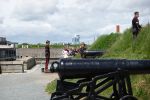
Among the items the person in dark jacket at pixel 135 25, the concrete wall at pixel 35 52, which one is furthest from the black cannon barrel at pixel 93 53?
the concrete wall at pixel 35 52

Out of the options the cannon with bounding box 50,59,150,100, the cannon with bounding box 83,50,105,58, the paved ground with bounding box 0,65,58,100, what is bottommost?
the paved ground with bounding box 0,65,58,100

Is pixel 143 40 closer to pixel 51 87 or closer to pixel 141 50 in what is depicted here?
pixel 141 50

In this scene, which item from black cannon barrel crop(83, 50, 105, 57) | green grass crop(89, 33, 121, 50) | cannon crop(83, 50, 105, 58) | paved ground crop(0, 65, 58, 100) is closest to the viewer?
paved ground crop(0, 65, 58, 100)

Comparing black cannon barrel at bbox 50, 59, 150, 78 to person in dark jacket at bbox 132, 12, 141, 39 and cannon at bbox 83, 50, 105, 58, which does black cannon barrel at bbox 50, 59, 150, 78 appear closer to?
person in dark jacket at bbox 132, 12, 141, 39

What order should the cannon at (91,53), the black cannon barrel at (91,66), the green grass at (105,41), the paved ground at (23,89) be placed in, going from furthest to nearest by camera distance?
1. the green grass at (105,41)
2. the cannon at (91,53)
3. the paved ground at (23,89)
4. the black cannon barrel at (91,66)

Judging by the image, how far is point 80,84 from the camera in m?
11.3

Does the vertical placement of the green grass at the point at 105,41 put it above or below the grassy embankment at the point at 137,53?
above

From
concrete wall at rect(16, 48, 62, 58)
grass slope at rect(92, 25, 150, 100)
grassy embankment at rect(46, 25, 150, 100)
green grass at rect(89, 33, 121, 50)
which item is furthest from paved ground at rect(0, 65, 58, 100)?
concrete wall at rect(16, 48, 62, 58)

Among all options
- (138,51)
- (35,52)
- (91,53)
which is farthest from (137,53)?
(35,52)

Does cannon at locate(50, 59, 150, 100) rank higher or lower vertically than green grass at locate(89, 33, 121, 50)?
lower

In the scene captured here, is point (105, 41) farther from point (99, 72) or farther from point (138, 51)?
point (99, 72)

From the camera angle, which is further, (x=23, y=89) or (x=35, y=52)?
(x=35, y=52)

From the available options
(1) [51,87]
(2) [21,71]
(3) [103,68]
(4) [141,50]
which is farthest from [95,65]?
Result: (2) [21,71]

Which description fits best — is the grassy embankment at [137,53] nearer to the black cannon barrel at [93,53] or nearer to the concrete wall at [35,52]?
the black cannon barrel at [93,53]
